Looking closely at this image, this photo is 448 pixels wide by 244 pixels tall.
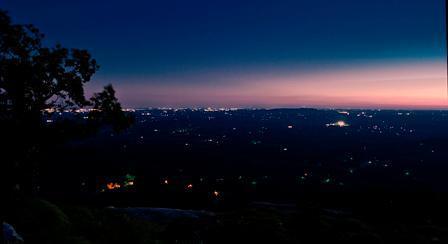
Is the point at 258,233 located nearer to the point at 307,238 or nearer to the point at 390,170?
the point at 307,238

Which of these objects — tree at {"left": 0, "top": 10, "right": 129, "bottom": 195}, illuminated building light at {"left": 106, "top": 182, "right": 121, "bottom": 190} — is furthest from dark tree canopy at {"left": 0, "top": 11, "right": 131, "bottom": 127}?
illuminated building light at {"left": 106, "top": 182, "right": 121, "bottom": 190}

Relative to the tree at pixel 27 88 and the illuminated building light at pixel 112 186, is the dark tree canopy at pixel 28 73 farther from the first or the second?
the illuminated building light at pixel 112 186

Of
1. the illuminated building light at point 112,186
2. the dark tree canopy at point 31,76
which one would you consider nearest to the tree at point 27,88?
the dark tree canopy at point 31,76

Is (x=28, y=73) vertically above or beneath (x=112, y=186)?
above

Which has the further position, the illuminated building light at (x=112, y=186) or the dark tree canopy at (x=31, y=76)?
the illuminated building light at (x=112, y=186)

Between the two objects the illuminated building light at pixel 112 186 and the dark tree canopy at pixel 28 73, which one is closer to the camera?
the dark tree canopy at pixel 28 73

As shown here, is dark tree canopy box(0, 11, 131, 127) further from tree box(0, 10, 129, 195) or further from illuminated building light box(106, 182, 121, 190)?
illuminated building light box(106, 182, 121, 190)

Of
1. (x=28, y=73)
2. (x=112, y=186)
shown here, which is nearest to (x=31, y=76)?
(x=28, y=73)

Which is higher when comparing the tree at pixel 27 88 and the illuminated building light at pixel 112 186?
the tree at pixel 27 88

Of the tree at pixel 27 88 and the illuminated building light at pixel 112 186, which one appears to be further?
the illuminated building light at pixel 112 186

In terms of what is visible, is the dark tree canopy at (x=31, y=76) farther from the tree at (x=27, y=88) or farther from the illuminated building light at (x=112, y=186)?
the illuminated building light at (x=112, y=186)

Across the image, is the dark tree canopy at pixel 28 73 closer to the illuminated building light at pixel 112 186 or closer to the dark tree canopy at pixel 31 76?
the dark tree canopy at pixel 31 76

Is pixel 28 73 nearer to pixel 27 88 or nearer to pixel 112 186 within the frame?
pixel 27 88
